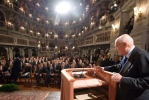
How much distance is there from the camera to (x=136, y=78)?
1.26 meters

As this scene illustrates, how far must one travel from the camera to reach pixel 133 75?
134cm

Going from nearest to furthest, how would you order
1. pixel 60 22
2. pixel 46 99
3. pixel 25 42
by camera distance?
pixel 46 99, pixel 25 42, pixel 60 22

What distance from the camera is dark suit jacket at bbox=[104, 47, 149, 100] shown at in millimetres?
1213

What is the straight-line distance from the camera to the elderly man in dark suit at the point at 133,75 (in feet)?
4.00

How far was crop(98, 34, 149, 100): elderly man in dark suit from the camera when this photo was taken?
48.0 inches

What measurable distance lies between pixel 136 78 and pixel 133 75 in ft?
0.27

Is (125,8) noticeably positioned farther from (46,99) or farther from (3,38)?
(3,38)

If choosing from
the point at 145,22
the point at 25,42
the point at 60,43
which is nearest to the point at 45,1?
the point at 60,43

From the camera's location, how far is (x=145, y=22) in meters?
4.90

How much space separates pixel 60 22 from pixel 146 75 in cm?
3552

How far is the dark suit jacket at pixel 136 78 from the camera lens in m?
1.21

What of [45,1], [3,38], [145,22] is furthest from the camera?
[45,1]

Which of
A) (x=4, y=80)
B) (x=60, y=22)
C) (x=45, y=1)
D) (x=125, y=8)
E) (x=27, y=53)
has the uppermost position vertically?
(x=45, y=1)

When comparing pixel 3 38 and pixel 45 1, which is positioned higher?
pixel 45 1
